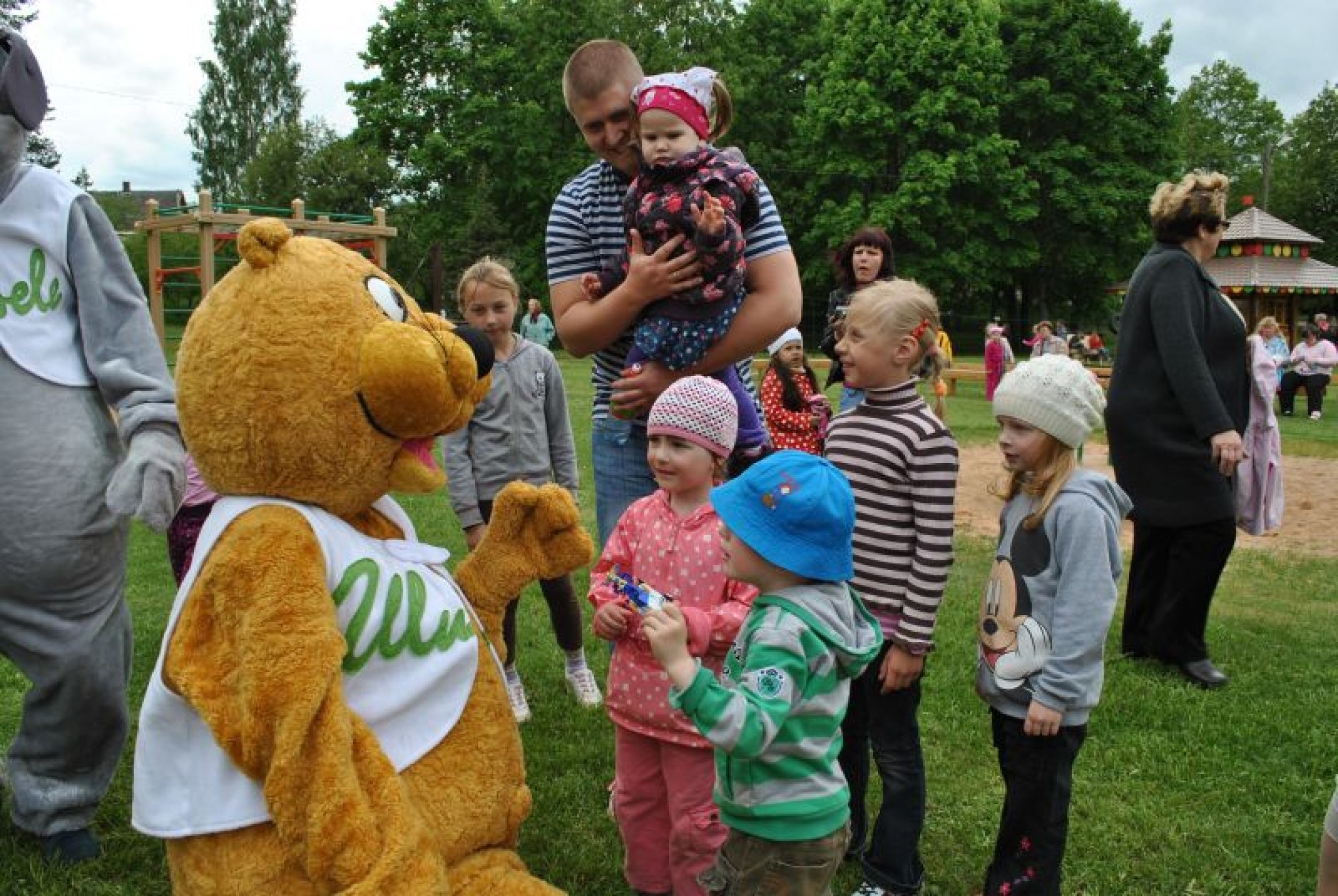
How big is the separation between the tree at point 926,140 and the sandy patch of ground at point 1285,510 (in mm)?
23935

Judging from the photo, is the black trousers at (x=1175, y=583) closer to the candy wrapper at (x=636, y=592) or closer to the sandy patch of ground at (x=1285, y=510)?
the sandy patch of ground at (x=1285, y=510)

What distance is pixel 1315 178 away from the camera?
50094mm

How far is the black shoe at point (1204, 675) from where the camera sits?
5180 millimetres

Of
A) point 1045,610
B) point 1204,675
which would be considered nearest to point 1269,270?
point 1204,675

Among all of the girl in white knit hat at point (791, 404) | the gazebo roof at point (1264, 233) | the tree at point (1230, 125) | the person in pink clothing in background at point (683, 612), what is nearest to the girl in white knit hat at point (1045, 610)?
the person in pink clothing in background at point (683, 612)

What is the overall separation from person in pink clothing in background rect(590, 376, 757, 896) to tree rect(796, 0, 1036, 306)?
34426 millimetres

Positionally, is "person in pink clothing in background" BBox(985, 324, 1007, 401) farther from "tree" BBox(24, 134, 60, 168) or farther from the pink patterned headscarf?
"tree" BBox(24, 134, 60, 168)

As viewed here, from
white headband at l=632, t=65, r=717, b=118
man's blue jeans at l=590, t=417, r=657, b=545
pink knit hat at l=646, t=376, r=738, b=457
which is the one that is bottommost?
man's blue jeans at l=590, t=417, r=657, b=545

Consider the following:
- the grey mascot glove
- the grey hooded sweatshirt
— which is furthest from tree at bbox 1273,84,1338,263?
the grey mascot glove

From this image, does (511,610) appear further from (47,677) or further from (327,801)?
(327,801)

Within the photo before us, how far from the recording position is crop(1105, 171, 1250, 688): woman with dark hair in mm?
5047

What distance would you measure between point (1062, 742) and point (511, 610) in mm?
2676

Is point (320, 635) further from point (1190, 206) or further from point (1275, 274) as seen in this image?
point (1275, 274)

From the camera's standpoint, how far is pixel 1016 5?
3894cm
